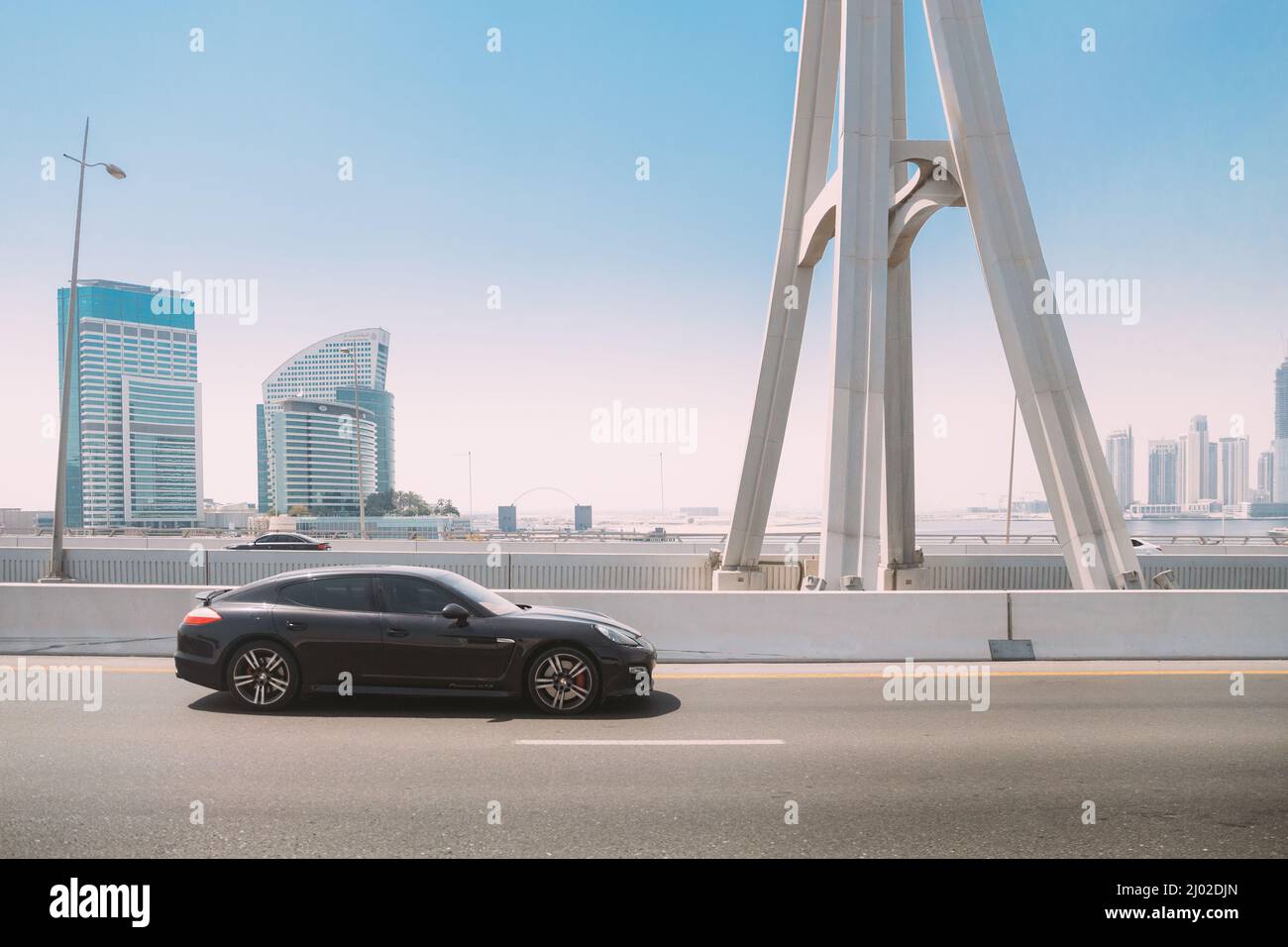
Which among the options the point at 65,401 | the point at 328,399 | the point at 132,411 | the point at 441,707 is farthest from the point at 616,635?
the point at 328,399

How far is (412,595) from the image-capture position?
7602mm

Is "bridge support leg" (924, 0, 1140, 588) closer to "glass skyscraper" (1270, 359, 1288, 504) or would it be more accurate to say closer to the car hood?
the car hood

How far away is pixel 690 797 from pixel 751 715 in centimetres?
241

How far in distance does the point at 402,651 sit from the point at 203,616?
2.07 metres

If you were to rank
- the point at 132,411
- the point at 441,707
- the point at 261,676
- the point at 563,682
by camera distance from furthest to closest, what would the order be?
the point at 132,411 → the point at 441,707 → the point at 261,676 → the point at 563,682

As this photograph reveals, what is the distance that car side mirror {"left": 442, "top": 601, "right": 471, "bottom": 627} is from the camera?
7.30 metres

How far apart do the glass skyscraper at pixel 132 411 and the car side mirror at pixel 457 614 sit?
263 ft

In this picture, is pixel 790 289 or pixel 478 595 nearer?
pixel 478 595

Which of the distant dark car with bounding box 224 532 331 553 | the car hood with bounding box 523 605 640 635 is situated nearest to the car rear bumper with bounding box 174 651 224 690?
the car hood with bounding box 523 605 640 635

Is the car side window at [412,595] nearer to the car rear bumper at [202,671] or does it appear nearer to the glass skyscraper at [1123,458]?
the car rear bumper at [202,671]

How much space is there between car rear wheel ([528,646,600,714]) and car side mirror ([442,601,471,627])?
0.78m

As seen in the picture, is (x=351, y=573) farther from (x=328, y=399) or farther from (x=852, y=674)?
(x=328, y=399)
